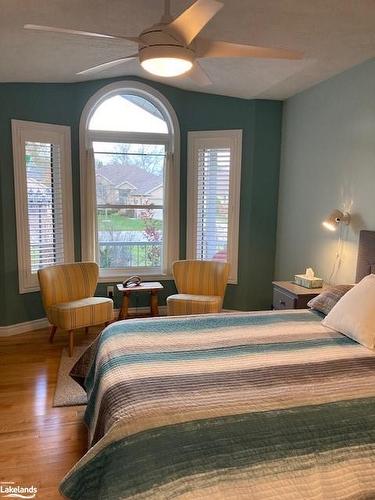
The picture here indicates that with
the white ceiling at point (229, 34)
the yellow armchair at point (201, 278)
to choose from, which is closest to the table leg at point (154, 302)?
the yellow armchair at point (201, 278)

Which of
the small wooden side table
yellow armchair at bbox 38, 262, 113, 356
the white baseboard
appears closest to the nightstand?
the small wooden side table

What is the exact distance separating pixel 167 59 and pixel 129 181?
2842 millimetres

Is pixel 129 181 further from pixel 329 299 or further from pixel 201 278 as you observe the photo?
pixel 329 299

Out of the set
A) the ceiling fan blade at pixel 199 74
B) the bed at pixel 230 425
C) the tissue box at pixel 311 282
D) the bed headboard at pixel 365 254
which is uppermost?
the ceiling fan blade at pixel 199 74

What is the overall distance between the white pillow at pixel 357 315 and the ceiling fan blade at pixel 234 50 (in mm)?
1475

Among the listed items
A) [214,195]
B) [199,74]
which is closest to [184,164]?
[214,195]

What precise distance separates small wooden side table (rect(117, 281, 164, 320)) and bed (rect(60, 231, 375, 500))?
212cm

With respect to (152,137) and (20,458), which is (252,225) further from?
(20,458)

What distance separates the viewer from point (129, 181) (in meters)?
4.65

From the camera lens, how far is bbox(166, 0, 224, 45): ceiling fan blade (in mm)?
1597

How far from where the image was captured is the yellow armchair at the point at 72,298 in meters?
3.73

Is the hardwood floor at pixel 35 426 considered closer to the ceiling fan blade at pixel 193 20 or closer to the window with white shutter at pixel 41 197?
the window with white shutter at pixel 41 197

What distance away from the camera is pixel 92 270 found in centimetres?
421

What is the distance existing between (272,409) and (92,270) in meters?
3.01
